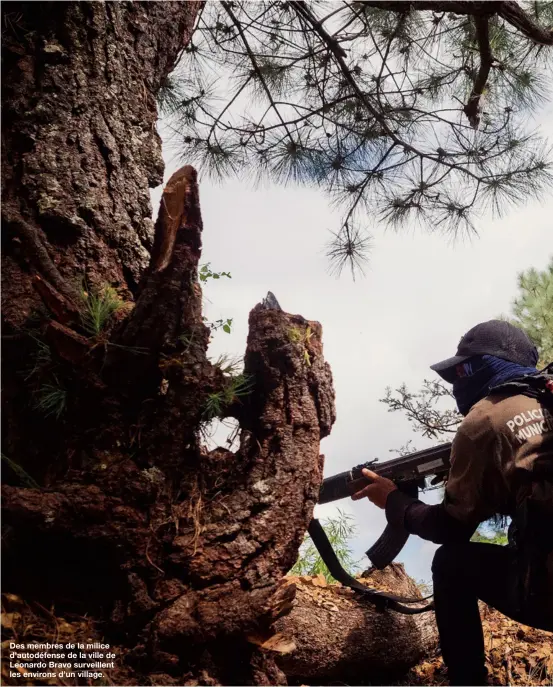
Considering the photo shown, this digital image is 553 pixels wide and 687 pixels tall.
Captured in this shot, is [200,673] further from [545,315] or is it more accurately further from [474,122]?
[545,315]

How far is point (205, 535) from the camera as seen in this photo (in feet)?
5.84

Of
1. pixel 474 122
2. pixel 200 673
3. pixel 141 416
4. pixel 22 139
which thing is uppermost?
pixel 474 122

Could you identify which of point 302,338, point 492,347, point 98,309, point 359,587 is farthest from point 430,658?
point 98,309

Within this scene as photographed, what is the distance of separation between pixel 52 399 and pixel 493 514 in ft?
6.03

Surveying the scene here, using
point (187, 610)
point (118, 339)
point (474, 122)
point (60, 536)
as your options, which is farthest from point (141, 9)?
point (474, 122)

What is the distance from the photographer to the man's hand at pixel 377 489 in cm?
307

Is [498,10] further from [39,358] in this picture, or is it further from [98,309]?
[39,358]

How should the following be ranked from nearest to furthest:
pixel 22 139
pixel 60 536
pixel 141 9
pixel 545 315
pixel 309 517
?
1. pixel 60 536
2. pixel 309 517
3. pixel 22 139
4. pixel 141 9
5. pixel 545 315

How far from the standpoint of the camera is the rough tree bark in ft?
5.46

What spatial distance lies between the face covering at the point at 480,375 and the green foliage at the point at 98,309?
170 centimetres

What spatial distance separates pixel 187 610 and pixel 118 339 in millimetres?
791

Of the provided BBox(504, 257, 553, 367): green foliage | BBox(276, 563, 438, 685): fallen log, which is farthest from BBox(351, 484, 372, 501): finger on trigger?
BBox(504, 257, 553, 367): green foliage

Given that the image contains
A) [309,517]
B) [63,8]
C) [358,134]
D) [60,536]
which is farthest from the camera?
[358,134]

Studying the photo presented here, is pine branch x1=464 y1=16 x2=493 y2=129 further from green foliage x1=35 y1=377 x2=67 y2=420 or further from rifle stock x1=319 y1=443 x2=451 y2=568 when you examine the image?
green foliage x1=35 y1=377 x2=67 y2=420
